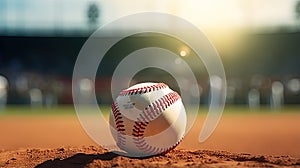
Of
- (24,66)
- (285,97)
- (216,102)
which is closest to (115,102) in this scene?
(216,102)

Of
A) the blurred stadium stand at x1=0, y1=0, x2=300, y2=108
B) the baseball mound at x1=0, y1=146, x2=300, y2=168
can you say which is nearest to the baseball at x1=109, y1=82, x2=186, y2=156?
the baseball mound at x1=0, y1=146, x2=300, y2=168

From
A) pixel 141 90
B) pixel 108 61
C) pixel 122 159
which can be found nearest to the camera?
pixel 122 159

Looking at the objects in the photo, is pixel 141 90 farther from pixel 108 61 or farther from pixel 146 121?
pixel 108 61

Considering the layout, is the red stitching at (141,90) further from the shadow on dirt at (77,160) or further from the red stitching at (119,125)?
the shadow on dirt at (77,160)

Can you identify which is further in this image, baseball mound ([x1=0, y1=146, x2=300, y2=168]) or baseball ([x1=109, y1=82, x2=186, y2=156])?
baseball ([x1=109, y1=82, x2=186, y2=156])

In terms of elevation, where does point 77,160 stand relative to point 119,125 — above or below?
below

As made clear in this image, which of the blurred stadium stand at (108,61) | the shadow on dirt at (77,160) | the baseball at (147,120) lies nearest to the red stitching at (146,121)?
the baseball at (147,120)

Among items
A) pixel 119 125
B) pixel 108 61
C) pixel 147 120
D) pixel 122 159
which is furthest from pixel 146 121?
pixel 108 61

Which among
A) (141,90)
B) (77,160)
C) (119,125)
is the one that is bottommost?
(77,160)

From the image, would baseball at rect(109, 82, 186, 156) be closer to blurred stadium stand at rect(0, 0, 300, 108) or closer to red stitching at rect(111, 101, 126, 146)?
red stitching at rect(111, 101, 126, 146)
